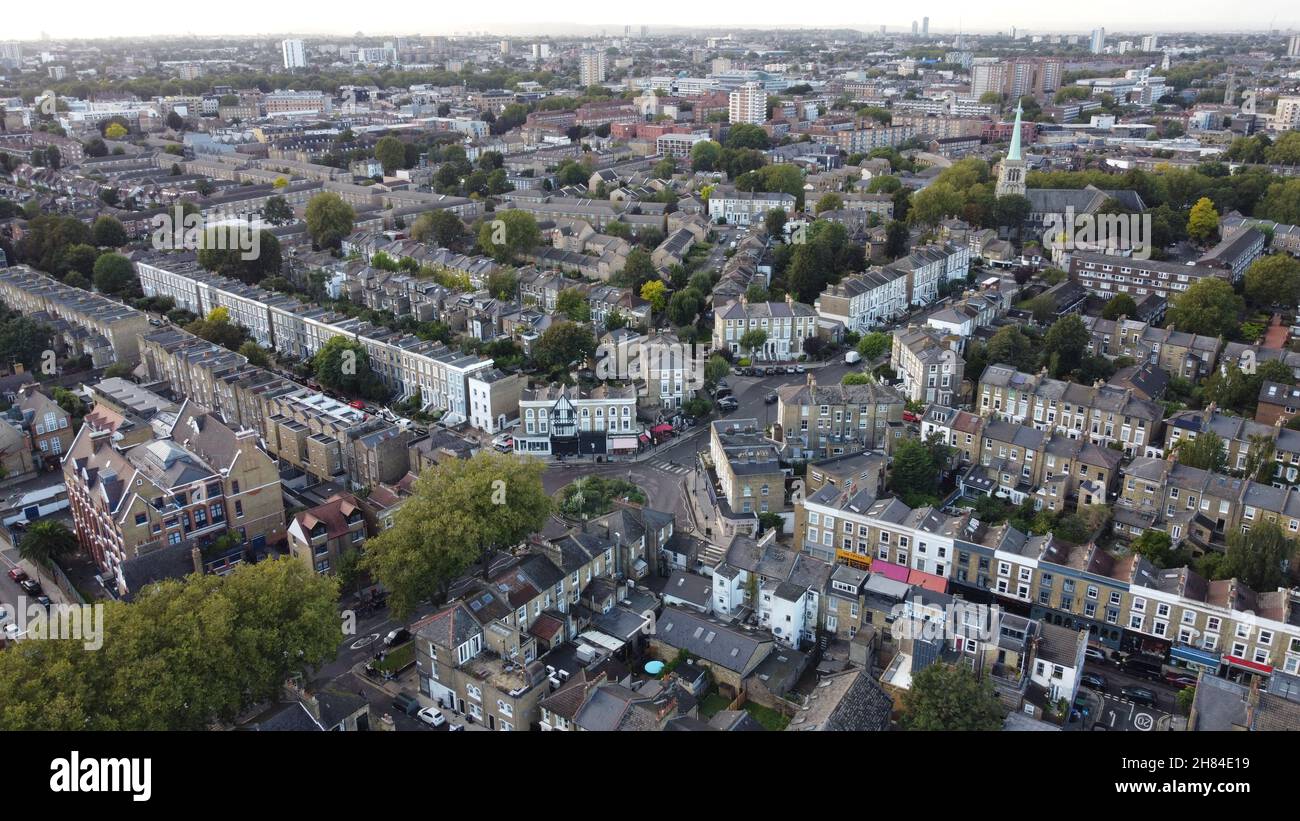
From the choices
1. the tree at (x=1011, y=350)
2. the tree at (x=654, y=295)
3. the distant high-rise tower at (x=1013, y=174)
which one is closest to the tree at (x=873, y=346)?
the tree at (x=1011, y=350)

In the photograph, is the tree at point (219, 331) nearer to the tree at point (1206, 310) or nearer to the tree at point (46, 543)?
the tree at point (46, 543)

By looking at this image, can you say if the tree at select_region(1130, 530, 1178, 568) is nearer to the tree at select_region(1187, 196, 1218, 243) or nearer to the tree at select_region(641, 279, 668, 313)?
the tree at select_region(641, 279, 668, 313)

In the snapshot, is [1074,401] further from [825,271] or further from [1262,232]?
[1262,232]

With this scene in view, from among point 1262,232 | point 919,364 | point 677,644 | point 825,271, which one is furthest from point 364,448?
point 1262,232

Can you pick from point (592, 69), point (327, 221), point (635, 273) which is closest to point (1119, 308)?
point (635, 273)

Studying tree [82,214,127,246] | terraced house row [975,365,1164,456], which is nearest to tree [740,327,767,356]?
terraced house row [975,365,1164,456]

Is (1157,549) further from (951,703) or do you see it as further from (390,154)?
(390,154)
